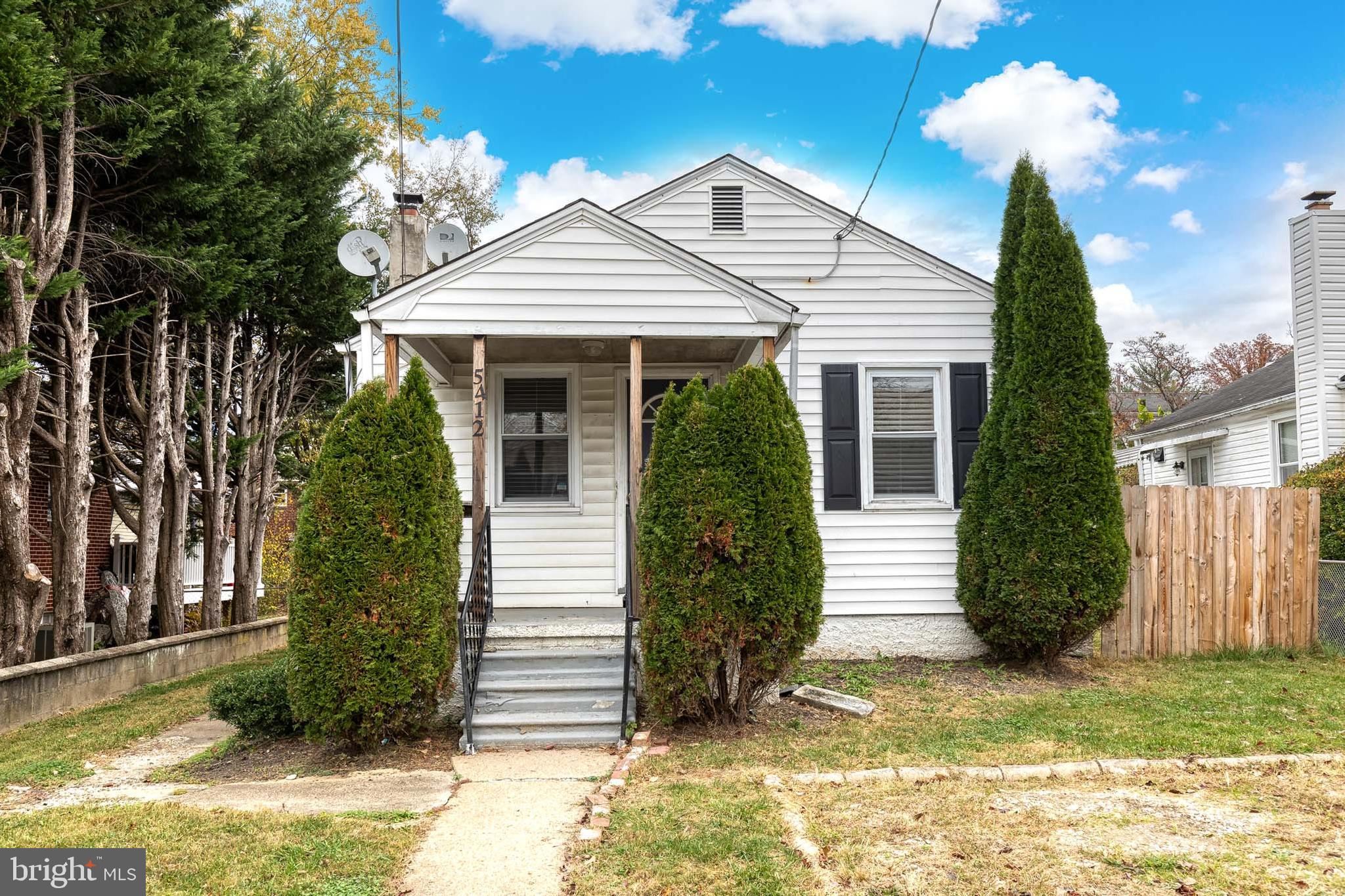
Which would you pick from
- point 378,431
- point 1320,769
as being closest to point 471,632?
point 378,431

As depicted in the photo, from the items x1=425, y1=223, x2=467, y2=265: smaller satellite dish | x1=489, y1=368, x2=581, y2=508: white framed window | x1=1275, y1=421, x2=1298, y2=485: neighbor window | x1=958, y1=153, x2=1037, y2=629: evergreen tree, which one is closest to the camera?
x1=958, y1=153, x2=1037, y2=629: evergreen tree

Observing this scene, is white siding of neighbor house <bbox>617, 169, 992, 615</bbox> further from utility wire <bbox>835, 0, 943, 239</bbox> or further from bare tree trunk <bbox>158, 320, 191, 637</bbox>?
bare tree trunk <bbox>158, 320, 191, 637</bbox>

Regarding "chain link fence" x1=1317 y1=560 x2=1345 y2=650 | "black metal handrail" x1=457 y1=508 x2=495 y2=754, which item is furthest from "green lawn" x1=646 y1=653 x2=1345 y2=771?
"black metal handrail" x1=457 y1=508 x2=495 y2=754

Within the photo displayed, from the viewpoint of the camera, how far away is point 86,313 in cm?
905

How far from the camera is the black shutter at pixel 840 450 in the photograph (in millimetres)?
8773

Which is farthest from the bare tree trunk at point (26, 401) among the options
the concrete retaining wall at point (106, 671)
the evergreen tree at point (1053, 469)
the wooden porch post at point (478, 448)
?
the evergreen tree at point (1053, 469)

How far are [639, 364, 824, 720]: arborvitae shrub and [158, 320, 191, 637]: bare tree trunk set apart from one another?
789 cm

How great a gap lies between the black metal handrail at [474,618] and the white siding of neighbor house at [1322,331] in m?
12.0

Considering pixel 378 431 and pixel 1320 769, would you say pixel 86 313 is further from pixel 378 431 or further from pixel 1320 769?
pixel 1320 769

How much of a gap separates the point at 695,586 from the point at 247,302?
26.2ft

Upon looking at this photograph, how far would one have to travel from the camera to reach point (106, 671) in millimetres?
9203

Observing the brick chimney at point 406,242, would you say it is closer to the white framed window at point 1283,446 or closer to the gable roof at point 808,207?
the gable roof at point 808,207

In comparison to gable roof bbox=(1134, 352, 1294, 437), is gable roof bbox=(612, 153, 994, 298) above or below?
above

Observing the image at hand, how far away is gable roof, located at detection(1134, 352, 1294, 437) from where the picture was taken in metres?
14.8
